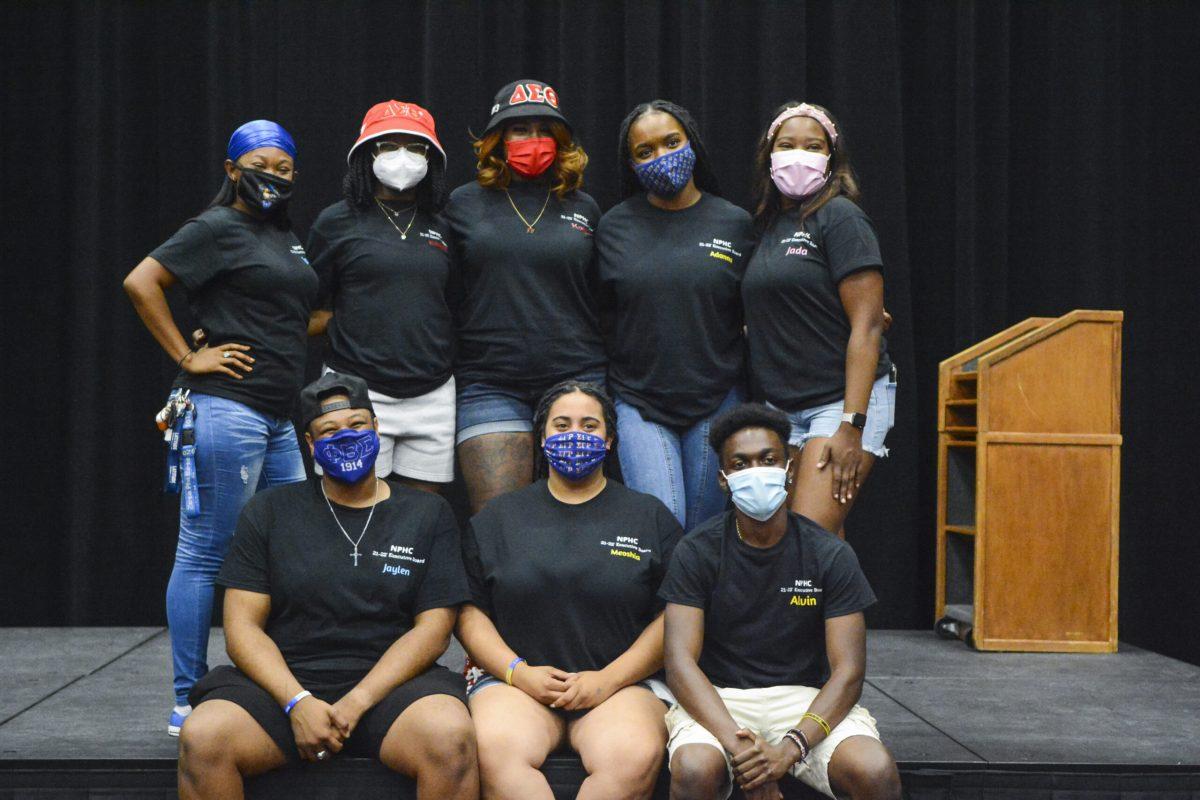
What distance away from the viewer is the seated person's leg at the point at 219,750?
2.38 meters

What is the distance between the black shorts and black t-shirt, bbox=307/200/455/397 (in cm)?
74

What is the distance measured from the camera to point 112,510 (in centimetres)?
461

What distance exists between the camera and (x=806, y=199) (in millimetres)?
Answer: 2977

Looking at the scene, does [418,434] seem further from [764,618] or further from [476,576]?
[764,618]

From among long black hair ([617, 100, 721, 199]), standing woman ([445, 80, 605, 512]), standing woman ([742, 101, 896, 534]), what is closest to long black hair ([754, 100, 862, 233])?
standing woman ([742, 101, 896, 534])

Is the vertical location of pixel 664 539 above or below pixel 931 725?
above

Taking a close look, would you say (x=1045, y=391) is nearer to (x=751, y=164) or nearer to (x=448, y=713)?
(x=751, y=164)

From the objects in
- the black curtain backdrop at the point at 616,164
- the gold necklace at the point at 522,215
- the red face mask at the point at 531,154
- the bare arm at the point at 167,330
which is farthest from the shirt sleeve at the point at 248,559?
the black curtain backdrop at the point at 616,164

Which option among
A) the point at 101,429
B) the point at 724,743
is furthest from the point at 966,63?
the point at 101,429

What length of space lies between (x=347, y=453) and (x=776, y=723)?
106 centimetres

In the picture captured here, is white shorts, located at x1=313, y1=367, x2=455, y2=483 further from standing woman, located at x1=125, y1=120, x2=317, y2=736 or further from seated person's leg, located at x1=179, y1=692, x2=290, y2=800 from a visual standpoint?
seated person's leg, located at x1=179, y1=692, x2=290, y2=800

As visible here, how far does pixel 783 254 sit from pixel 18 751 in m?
2.05

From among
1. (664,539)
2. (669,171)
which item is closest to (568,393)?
(664,539)

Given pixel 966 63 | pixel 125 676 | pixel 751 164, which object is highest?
pixel 966 63
